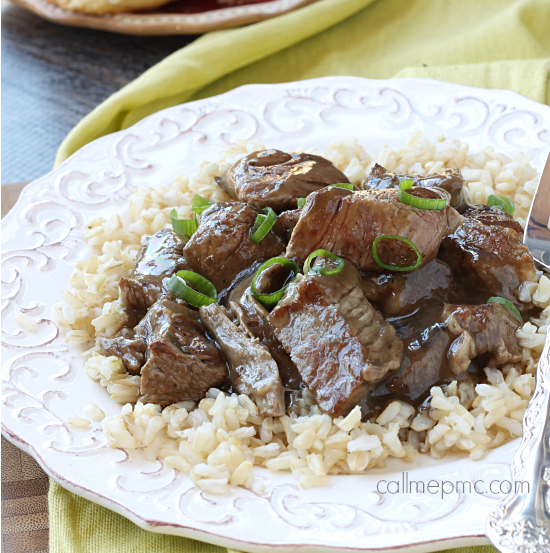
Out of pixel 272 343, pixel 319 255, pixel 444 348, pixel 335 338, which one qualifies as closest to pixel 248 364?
pixel 272 343

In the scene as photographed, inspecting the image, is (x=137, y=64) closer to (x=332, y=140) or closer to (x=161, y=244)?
(x=332, y=140)

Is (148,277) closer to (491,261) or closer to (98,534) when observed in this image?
(98,534)

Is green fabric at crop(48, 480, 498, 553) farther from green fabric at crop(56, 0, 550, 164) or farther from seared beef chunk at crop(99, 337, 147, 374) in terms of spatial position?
green fabric at crop(56, 0, 550, 164)

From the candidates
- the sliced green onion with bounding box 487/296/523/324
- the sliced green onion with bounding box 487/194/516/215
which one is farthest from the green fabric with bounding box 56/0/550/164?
the sliced green onion with bounding box 487/296/523/324

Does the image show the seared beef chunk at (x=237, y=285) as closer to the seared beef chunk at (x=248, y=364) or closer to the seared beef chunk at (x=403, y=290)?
the seared beef chunk at (x=248, y=364)

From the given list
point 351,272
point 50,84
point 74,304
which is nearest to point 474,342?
point 351,272

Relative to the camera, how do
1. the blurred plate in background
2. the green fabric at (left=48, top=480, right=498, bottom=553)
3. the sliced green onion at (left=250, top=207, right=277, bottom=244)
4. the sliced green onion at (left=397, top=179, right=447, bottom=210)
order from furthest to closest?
the blurred plate in background, the sliced green onion at (left=250, top=207, right=277, bottom=244), the sliced green onion at (left=397, top=179, right=447, bottom=210), the green fabric at (left=48, top=480, right=498, bottom=553)

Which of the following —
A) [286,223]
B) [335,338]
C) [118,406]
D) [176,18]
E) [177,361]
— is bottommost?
[118,406]
